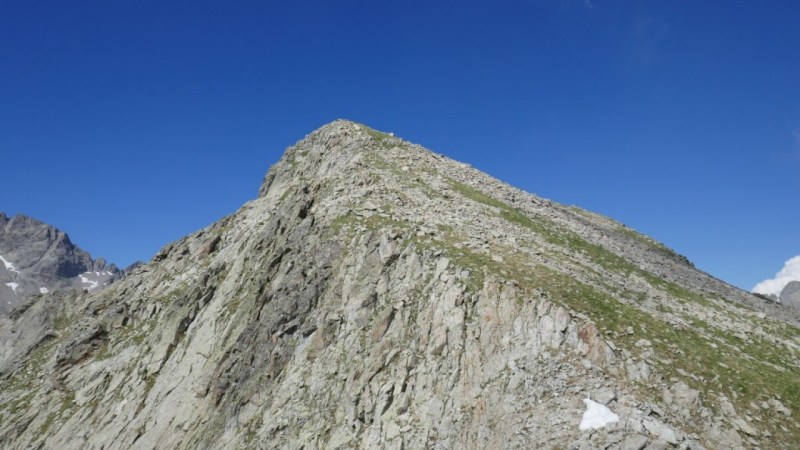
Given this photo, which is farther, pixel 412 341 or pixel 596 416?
pixel 412 341

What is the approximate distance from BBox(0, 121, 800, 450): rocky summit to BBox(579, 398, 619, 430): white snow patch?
0.08 metres

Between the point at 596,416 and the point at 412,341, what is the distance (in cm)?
1137

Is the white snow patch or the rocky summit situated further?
the rocky summit

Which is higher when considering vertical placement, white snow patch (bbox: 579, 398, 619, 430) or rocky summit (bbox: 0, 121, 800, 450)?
rocky summit (bbox: 0, 121, 800, 450)

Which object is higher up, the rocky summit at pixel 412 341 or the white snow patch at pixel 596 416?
the rocky summit at pixel 412 341

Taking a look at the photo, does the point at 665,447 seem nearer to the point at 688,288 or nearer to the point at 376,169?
the point at 688,288

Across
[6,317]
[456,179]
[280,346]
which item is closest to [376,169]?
[456,179]

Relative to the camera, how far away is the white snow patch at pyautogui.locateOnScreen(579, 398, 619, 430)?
19516 mm

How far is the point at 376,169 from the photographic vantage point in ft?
158

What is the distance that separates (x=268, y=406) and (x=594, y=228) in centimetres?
3898

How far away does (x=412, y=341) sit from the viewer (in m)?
28.1

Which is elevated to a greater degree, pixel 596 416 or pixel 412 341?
pixel 412 341

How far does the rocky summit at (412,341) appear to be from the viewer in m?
21.4

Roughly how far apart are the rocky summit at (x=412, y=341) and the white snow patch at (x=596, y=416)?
8 centimetres
